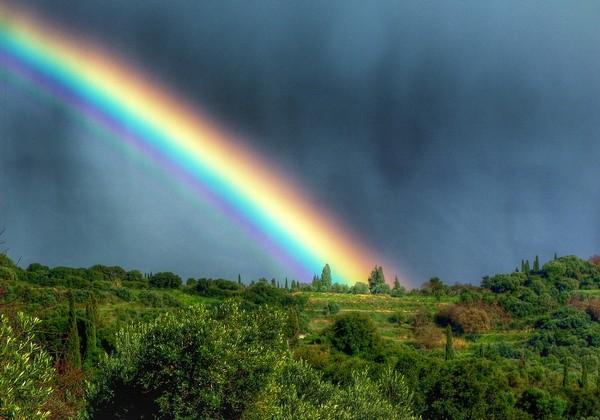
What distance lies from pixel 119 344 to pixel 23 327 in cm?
1091

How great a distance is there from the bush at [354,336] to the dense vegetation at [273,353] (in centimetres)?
19

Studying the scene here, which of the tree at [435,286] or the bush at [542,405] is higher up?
the tree at [435,286]

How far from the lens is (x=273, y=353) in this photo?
27.4m

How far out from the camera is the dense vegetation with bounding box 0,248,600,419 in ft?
84.0

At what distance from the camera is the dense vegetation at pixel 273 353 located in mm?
25609

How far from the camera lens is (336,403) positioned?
32188 millimetres

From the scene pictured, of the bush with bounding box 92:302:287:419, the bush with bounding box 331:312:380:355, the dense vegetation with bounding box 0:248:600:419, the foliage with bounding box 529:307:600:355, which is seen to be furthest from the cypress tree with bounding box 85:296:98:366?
the foliage with bounding box 529:307:600:355

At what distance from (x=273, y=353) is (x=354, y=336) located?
6486cm

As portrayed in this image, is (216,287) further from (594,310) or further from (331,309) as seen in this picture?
(594,310)

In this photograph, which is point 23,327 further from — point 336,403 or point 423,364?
point 423,364

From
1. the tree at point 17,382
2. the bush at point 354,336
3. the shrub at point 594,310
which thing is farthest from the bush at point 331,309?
the tree at point 17,382

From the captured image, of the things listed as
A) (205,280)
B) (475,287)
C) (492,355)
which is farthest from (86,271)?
(475,287)

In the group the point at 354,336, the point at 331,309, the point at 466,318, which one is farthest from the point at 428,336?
the point at 354,336

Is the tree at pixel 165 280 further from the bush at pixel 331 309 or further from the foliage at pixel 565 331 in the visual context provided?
the foliage at pixel 565 331
